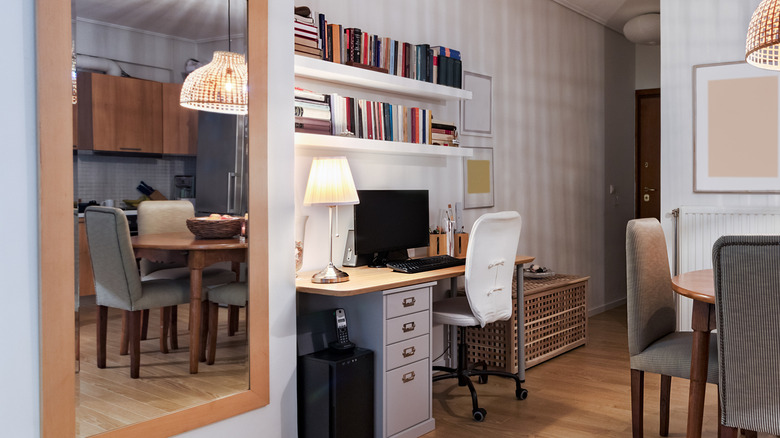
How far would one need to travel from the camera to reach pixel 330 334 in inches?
127

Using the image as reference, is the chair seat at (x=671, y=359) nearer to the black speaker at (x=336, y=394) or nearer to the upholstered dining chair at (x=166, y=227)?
the black speaker at (x=336, y=394)

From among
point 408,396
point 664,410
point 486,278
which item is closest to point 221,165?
point 408,396

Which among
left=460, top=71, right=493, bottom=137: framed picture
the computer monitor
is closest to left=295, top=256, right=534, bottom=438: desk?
the computer monitor

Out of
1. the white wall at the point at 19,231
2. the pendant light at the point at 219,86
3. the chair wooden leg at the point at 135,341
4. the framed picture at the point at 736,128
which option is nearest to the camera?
the white wall at the point at 19,231

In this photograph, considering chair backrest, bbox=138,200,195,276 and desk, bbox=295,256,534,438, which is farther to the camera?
desk, bbox=295,256,534,438

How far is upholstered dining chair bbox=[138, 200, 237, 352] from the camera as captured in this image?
7.65 ft

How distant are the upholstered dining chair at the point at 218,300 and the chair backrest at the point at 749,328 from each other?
1718 mm

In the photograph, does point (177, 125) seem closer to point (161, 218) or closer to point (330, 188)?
point (161, 218)

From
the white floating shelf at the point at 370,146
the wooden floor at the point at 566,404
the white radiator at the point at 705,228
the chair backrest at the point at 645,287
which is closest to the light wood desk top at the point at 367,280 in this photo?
the white floating shelf at the point at 370,146

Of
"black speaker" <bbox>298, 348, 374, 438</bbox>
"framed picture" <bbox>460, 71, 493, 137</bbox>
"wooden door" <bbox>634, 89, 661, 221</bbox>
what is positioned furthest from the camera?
"wooden door" <bbox>634, 89, 661, 221</bbox>

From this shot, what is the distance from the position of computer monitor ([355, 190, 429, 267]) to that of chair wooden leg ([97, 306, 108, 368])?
4.77 ft

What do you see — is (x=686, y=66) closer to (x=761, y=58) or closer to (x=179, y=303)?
(x=761, y=58)

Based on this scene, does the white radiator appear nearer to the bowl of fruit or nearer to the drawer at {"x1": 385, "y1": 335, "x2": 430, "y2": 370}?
the drawer at {"x1": 385, "y1": 335, "x2": 430, "y2": 370}

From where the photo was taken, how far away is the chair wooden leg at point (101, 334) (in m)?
2.20
